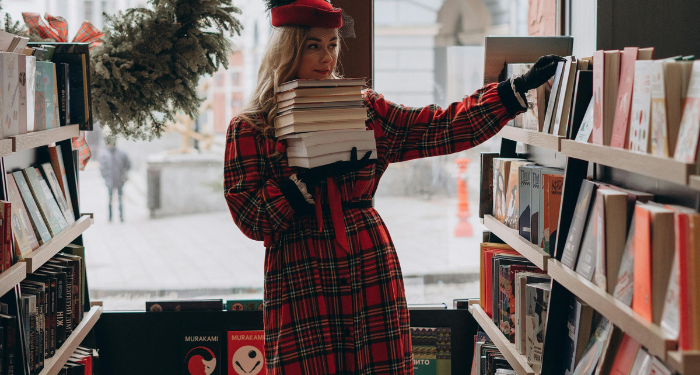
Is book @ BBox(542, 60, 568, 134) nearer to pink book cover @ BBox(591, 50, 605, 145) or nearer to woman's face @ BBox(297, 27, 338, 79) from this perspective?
pink book cover @ BBox(591, 50, 605, 145)

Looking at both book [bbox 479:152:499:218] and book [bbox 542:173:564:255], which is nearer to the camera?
book [bbox 542:173:564:255]

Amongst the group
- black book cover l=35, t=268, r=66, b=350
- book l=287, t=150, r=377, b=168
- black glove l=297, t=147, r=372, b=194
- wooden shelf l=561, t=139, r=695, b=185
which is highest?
wooden shelf l=561, t=139, r=695, b=185

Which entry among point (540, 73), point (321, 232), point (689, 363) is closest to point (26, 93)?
point (321, 232)

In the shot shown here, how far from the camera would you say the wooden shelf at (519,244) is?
5.84ft

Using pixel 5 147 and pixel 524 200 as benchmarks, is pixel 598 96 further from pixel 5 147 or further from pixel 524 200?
pixel 5 147

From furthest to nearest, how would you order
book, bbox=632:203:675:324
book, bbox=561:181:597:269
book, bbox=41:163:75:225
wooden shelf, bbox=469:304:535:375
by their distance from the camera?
book, bbox=41:163:75:225 < wooden shelf, bbox=469:304:535:375 < book, bbox=561:181:597:269 < book, bbox=632:203:675:324

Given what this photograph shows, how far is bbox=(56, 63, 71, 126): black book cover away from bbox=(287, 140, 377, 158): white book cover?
40.1 inches

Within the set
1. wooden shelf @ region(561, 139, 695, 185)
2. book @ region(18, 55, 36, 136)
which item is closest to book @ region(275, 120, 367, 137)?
wooden shelf @ region(561, 139, 695, 185)

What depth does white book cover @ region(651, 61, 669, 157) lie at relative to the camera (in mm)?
1167

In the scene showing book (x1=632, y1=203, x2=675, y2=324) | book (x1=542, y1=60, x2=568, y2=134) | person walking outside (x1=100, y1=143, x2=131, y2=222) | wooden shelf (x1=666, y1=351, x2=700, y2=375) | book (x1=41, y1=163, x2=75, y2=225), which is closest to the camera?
wooden shelf (x1=666, y1=351, x2=700, y2=375)

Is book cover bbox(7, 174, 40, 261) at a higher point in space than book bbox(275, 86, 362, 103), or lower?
lower

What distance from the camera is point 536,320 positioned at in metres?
1.89

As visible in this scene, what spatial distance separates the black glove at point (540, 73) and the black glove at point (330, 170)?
51 cm

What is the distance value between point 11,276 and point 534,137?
63.2 inches
